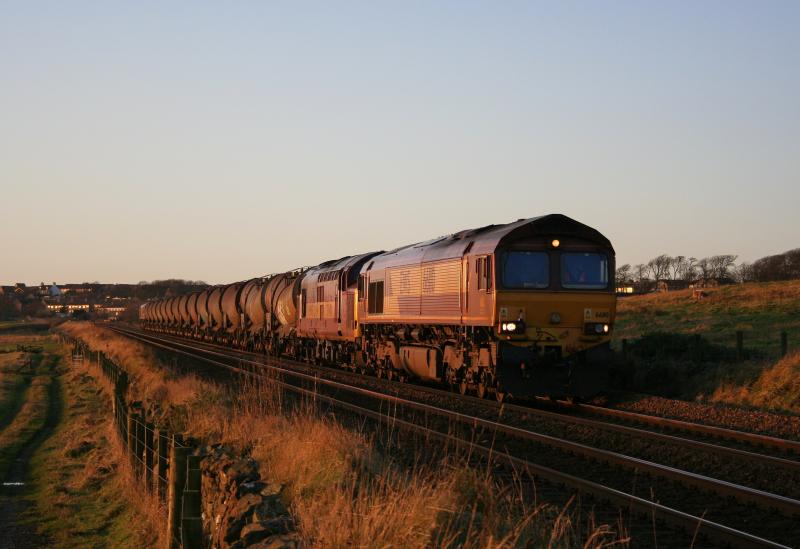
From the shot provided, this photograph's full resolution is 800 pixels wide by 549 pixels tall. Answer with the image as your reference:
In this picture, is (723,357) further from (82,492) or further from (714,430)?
(82,492)

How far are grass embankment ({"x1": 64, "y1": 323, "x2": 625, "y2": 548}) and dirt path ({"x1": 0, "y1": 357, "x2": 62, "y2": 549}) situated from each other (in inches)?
117

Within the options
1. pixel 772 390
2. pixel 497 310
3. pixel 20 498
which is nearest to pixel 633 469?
pixel 497 310

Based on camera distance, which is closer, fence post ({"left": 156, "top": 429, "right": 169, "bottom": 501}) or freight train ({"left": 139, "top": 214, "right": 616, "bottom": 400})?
fence post ({"left": 156, "top": 429, "right": 169, "bottom": 501})

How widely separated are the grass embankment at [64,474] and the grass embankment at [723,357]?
13150mm

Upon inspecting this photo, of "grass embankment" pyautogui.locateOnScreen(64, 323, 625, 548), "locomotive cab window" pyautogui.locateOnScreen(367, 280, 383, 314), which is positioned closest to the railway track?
"grass embankment" pyautogui.locateOnScreen(64, 323, 625, 548)

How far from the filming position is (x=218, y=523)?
377 inches

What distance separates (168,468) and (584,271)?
35.6 feet

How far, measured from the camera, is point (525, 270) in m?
19.4

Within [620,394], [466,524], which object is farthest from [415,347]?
[466,524]

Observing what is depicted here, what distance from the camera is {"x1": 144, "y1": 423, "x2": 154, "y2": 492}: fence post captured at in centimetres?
1369

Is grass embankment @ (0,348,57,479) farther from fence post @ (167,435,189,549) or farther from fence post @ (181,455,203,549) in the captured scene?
fence post @ (181,455,203,549)

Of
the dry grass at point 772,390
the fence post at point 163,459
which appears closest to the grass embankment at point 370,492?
the fence post at point 163,459

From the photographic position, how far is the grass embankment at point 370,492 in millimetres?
6715

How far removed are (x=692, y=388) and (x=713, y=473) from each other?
11167mm
